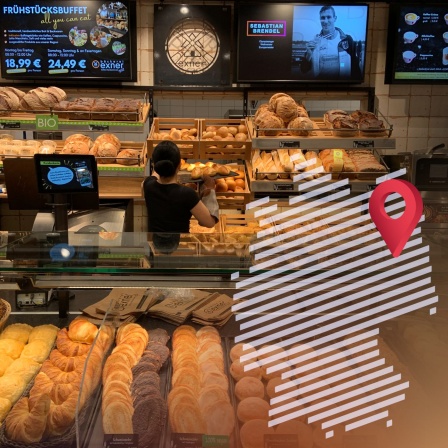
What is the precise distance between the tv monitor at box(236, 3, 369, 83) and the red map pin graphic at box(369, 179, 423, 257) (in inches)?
145

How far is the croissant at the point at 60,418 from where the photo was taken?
168cm

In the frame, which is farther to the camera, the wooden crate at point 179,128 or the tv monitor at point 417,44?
the tv monitor at point 417,44

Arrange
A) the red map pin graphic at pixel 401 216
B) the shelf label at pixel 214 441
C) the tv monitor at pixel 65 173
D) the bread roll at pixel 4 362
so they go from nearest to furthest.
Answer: the red map pin graphic at pixel 401 216 < the shelf label at pixel 214 441 < the bread roll at pixel 4 362 < the tv monitor at pixel 65 173

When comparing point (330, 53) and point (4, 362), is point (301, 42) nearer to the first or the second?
point (330, 53)

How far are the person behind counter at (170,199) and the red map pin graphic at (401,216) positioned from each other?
5.79 feet

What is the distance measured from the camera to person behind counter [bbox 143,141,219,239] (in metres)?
3.24

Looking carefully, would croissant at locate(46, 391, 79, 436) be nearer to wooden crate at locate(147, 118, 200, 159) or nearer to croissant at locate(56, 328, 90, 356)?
croissant at locate(56, 328, 90, 356)

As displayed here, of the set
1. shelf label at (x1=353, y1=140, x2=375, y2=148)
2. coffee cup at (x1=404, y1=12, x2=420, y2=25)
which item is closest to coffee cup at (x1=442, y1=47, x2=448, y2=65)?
coffee cup at (x1=404, y1=12, x2=420, y2=25)

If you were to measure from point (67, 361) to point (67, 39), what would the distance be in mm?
3717

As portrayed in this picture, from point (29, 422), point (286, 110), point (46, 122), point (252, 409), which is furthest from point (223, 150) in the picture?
point (29, 422)

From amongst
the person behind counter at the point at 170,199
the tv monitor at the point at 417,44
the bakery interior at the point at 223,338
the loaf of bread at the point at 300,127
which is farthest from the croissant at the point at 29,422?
the tv monitor at the point at 417,44

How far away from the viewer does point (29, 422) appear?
166 centimetres

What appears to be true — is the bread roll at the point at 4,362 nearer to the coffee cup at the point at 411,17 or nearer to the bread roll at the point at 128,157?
the bread roll at the point at 128,157

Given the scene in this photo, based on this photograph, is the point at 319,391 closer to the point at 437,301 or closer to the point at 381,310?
the point at 381,310
